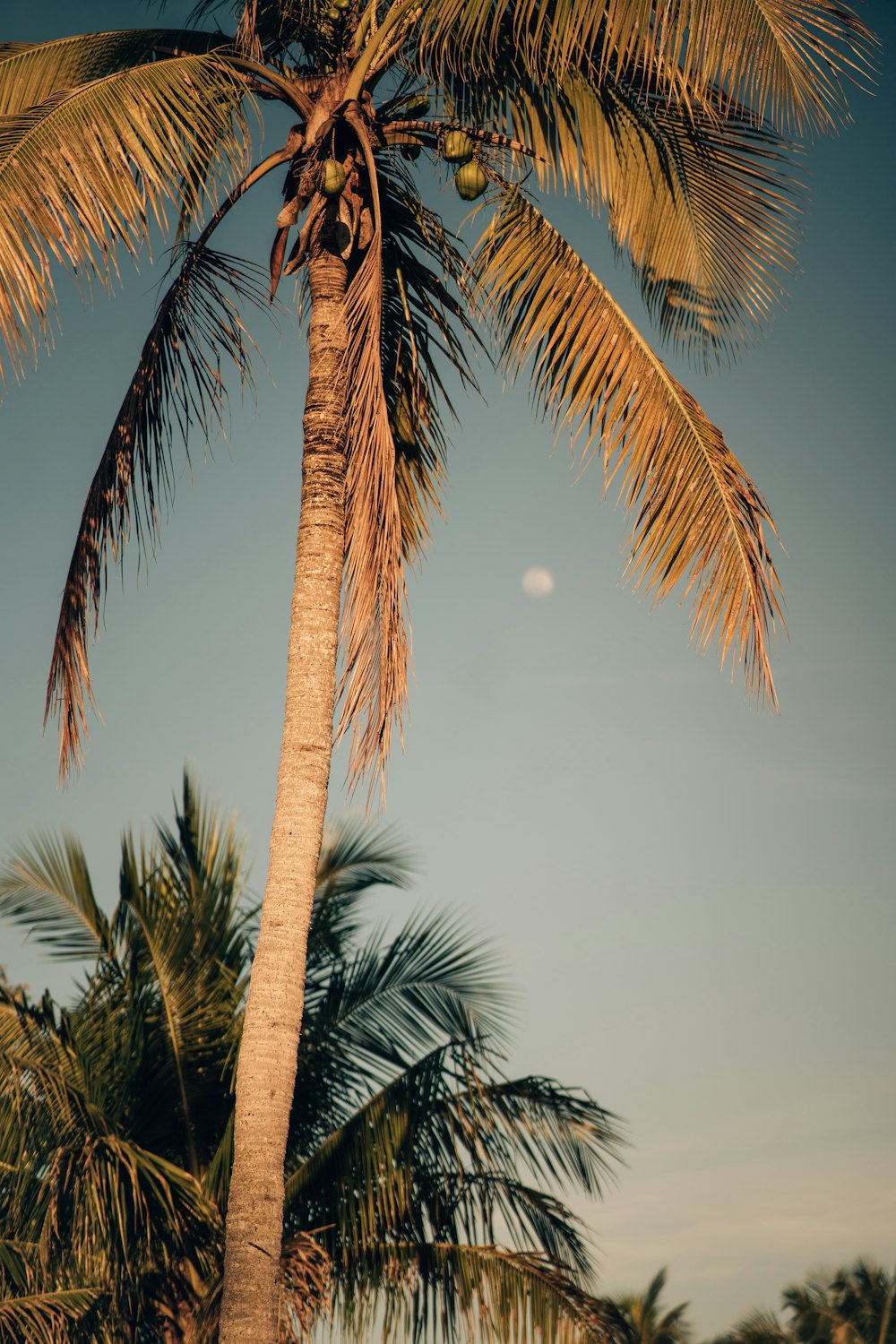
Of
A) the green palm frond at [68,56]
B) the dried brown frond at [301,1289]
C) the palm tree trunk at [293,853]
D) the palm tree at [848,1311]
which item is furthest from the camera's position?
the palm tree at [848,1311]

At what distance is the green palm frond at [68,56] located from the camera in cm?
783

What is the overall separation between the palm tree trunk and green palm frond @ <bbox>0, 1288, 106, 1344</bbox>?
10.8 ft

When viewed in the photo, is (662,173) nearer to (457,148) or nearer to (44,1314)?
(457,148)

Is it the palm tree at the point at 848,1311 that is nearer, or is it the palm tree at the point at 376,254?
the palm tree at the point at 376,254

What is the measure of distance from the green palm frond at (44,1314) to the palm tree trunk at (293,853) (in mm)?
3284

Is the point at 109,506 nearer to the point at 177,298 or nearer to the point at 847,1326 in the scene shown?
the point at 177,298

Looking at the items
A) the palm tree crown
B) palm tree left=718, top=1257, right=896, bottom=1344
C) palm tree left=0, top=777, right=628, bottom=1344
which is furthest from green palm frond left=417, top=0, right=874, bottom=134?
palm tree left=718, top=1257, right=896, bottom=1344

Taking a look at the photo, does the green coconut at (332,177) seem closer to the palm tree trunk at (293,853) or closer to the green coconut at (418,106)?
the palm tree trunk at (293,853)

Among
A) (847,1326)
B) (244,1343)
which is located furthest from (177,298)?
→ (847,1326)

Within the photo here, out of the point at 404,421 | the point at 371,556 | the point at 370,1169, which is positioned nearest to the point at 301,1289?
the point at 370,1169

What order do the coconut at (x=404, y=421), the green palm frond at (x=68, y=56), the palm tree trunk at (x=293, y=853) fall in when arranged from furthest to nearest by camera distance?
the coconut at (x=404, y=421)
the green palm frond at (x=68, y=56)
the palm tree trunk at (x=293, y=853)

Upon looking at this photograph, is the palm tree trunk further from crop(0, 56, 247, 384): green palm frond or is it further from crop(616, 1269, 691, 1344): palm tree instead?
crop(616, 1269, 691, 1344): palm tree

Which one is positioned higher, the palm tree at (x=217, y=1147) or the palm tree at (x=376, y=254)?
the palm tree at (x=376, y=254)

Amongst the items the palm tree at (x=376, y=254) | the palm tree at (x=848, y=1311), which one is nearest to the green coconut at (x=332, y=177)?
the palm tree at (x=376, y=254)
